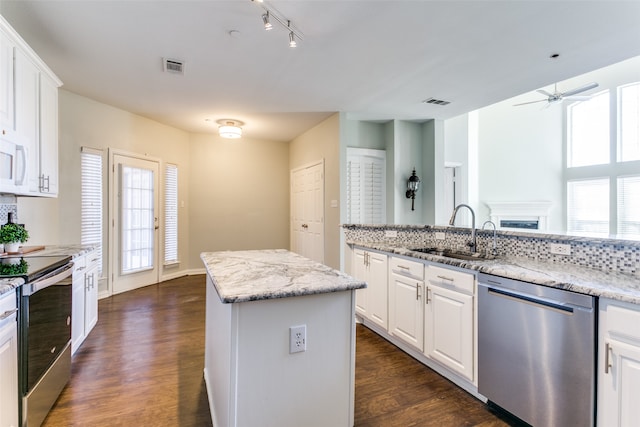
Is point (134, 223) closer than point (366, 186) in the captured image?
Yes

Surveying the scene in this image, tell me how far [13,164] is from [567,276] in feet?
12.3

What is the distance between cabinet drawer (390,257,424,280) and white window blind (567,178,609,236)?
7.09m

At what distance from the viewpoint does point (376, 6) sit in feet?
6.98

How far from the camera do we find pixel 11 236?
2.39 m

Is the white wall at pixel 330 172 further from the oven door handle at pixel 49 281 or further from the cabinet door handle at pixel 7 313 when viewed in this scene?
the cabinet door handle at pixel 7 313

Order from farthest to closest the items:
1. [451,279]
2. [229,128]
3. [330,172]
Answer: [229,128] < [330,172] < [451,279]

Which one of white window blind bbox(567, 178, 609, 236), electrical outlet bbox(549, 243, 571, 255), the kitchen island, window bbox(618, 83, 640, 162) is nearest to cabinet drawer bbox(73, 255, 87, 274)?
the kitchen island

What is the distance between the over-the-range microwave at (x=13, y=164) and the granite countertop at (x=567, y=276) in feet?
10.4

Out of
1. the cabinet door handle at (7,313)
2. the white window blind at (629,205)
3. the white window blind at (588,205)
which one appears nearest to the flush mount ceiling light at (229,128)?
the cabinet door handle at (7,313)

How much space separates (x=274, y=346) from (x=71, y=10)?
2777 mm

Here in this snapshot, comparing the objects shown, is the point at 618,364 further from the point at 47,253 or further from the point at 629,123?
the point at 629,123

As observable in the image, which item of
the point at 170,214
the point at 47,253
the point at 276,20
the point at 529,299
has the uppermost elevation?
the point at 276,20

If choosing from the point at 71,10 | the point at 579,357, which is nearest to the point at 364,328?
the point at 579,357

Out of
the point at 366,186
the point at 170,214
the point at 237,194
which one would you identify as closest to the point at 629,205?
the point at 366,186
